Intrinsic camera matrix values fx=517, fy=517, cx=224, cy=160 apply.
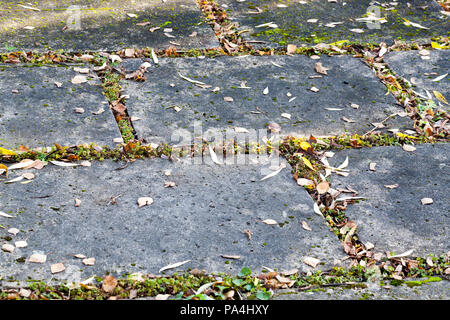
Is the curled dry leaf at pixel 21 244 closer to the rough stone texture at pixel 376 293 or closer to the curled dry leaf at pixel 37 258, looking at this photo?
the curled dry leaf at pixel 37 258

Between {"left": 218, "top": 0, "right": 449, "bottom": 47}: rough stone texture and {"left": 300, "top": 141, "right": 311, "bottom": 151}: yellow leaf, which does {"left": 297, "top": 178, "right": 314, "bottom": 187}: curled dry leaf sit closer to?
{"left": 300, "top": 141, "right": 311, "bottom": 151}: yellow leaf

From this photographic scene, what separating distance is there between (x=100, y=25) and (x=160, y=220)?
190 centimetres

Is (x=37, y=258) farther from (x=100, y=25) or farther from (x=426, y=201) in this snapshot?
(x=100, y=25)

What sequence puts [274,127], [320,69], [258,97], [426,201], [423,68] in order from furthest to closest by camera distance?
[423,68] < [320,69] < [258,97] < [274,127] < [426,201]

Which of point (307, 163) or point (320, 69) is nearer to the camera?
point (307, 163)

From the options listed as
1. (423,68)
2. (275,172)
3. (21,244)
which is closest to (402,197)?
(275,172)

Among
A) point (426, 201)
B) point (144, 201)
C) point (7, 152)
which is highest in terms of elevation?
point (7, 152)

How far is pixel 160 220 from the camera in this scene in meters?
2.13

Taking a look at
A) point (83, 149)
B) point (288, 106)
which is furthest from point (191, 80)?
point (83, 149)

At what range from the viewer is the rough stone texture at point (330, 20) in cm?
356

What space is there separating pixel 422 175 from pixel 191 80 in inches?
54.2

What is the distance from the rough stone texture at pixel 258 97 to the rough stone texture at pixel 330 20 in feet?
1.03

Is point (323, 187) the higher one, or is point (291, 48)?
point (291, 48)

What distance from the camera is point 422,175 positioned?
2482 mm
